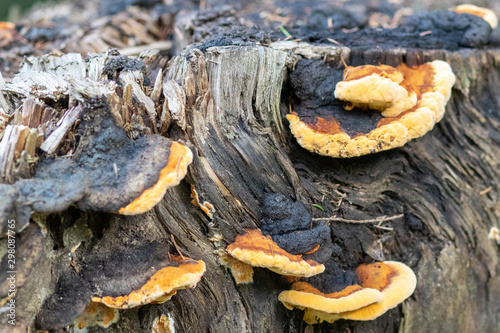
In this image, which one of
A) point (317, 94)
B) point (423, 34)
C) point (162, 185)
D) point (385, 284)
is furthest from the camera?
point (423, 34)

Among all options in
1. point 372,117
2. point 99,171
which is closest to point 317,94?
point 372,117

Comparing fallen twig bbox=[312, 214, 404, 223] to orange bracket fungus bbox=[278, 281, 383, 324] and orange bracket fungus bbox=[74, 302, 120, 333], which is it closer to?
orange bracket fungus bbox=[278, 281, 383, 324]

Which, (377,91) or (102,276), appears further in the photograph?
(377,91)

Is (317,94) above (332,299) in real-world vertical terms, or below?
above

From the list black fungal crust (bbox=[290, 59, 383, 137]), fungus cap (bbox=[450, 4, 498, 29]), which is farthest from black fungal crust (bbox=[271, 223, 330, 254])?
fungus cap (bbox=[450, 4, 498, 29])

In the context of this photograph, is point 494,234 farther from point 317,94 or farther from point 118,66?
point 118,66
